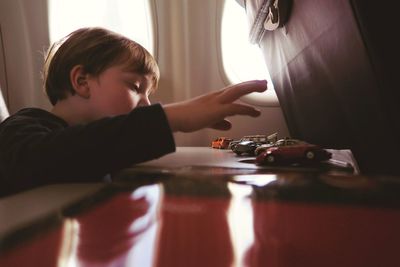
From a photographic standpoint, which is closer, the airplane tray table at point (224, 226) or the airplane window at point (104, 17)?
the airplane tray table at point (224, 226)

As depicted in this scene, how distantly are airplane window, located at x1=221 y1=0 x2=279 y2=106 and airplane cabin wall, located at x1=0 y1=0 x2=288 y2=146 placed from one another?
26mm

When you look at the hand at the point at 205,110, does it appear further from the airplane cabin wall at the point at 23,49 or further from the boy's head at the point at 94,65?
the airplane cabin wall at the point at 23,49

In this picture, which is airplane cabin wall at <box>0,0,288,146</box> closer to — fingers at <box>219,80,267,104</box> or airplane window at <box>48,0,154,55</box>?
airplane window at <box>48,0,154,55</box>

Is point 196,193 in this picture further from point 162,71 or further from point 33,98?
point 33,98

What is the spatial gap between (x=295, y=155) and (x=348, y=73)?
12 centimetres

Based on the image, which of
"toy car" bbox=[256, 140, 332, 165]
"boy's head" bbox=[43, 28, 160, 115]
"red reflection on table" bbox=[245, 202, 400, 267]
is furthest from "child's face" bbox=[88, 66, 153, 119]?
"red reflection on table" bbox=[245, 202, 400, 267]

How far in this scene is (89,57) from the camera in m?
0.66

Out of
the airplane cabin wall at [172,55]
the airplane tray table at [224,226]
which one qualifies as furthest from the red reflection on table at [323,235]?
the airplane cabin wall at [172,55]

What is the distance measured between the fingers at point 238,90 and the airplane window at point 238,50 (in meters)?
0.72

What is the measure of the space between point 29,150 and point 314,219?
0.32m

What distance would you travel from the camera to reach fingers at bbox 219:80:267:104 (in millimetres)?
449

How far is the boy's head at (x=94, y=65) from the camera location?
0.65 meters

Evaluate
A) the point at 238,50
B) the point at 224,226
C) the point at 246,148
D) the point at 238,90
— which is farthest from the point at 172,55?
the point at 224,226

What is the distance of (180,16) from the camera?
119 centimetres
